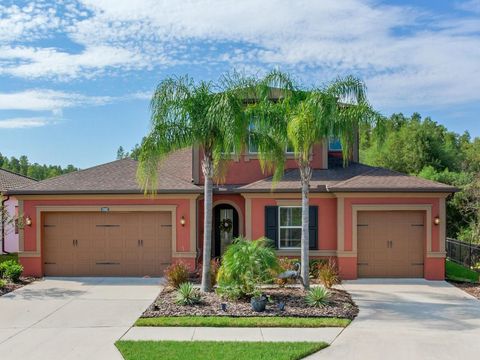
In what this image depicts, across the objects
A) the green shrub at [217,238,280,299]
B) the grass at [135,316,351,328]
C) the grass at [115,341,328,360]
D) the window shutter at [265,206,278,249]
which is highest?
the window shutter at [265,206,278,249]

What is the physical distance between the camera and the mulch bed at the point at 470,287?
12980 mm

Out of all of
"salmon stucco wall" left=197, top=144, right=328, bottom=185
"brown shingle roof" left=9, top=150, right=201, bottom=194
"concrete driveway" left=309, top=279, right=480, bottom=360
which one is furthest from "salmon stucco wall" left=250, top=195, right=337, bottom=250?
"brown shingle roof" left=9, top=150, right=201, bottom=194

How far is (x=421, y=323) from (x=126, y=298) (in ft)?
24.0

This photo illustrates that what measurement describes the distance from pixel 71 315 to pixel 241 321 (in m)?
3.98

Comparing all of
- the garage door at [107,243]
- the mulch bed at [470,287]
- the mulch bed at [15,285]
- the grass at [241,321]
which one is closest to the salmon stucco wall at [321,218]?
the garage door at [107,243]

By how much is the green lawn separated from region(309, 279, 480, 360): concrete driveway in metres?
2.10

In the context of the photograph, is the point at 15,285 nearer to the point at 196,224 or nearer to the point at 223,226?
the point at 196,224

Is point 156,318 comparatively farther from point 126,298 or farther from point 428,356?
point 428,356

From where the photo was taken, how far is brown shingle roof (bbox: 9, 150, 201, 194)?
15016 mm

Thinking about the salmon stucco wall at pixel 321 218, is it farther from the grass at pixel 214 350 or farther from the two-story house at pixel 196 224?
the grass at pixel 214 350

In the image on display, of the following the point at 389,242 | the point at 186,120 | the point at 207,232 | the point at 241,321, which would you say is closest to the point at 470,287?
the point at 389,242

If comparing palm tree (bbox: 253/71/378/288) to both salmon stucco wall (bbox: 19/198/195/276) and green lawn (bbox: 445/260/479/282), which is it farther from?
green lawn (bbox: 445/260/479/282)

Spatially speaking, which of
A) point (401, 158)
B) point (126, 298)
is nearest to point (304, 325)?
point (126, 298)

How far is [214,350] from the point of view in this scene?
8.16 metres
